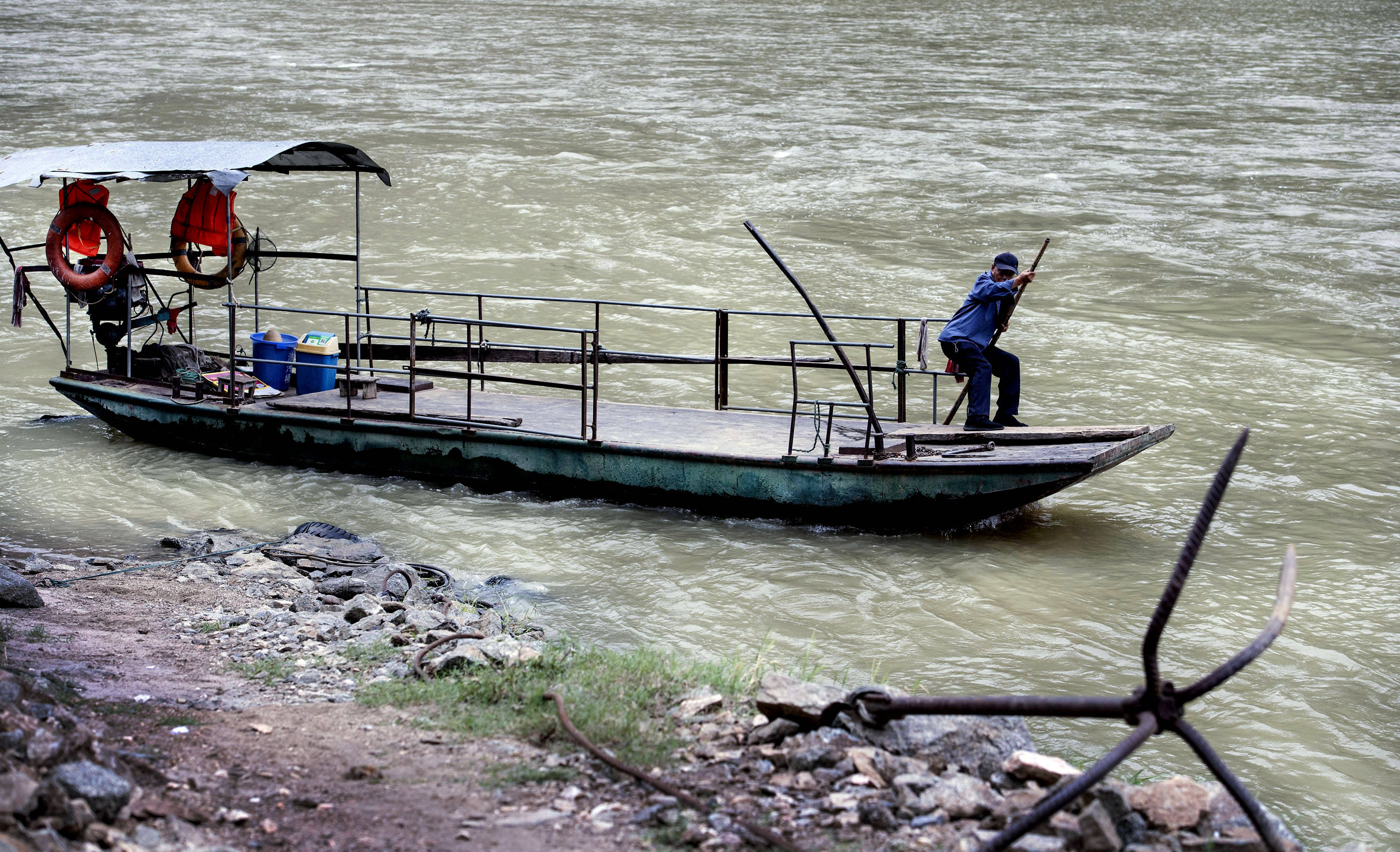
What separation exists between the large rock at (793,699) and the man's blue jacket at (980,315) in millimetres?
5574

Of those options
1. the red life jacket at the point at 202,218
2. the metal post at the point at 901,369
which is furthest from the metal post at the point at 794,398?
the red life jacket at the point at 202,218

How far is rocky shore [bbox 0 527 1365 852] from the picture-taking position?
15.6 feet

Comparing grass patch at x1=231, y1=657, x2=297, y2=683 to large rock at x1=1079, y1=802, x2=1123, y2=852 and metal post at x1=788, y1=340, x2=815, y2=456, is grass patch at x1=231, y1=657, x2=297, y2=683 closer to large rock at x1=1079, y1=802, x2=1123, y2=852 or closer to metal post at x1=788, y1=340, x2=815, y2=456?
large rock at x1=1079, y1=802, x2=1123, y2=852

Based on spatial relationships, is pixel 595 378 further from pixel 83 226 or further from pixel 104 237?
pixel 83 226

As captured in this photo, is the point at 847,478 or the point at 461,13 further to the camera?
the point at 461,13

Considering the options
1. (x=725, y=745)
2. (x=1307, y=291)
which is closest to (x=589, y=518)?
(x=725, y=745)

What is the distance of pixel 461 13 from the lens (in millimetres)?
54344

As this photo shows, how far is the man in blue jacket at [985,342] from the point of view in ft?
36.1

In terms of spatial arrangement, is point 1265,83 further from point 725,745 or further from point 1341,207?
point 725,745

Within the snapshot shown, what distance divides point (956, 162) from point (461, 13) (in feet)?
104

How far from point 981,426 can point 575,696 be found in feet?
20.3

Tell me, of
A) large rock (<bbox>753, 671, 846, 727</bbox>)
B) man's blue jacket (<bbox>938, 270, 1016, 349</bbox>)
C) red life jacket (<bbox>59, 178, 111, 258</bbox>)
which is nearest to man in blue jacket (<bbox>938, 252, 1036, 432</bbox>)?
man's blue jacket (<bbox>938, 270, 1016, 349</bbox>)

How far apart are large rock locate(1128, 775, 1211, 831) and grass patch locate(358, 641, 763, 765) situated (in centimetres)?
209

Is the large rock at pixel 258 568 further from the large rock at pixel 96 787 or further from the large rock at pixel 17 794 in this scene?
the large rock at pixel 17 794
